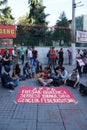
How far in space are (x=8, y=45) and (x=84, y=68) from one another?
10.2m

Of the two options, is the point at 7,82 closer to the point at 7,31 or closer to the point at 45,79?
the point at 45,79

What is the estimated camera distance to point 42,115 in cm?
1006

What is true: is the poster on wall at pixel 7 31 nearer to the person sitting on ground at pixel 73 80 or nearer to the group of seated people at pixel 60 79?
the group of seated people at pixel 60 79

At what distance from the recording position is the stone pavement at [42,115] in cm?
868

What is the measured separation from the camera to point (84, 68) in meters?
20.6

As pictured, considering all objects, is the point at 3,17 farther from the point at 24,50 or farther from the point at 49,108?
the point at 49,108

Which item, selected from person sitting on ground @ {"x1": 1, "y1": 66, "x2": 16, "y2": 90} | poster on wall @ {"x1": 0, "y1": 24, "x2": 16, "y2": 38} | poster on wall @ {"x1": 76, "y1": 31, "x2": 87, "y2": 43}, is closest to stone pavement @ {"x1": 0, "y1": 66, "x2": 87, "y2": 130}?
person sitting on ground @ {"x1": 1, "y1": 66, "x2": 16, "y2": 90}

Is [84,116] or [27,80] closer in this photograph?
[84,116]

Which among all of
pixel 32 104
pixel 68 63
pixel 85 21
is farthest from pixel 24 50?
pixel 85 21

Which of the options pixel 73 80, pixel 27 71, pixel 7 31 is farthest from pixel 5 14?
pixel 73 80

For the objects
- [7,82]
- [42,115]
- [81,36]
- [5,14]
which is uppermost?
[5,14]

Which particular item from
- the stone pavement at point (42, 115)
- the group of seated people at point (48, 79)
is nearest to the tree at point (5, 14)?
the group of seated people at point (48, 79)

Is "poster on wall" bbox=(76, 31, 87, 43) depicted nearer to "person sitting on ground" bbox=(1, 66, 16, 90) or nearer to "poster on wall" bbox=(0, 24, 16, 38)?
"poster on wall" bbox=(0, 24, 16, 38)

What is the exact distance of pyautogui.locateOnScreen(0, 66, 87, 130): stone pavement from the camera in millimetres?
8680
